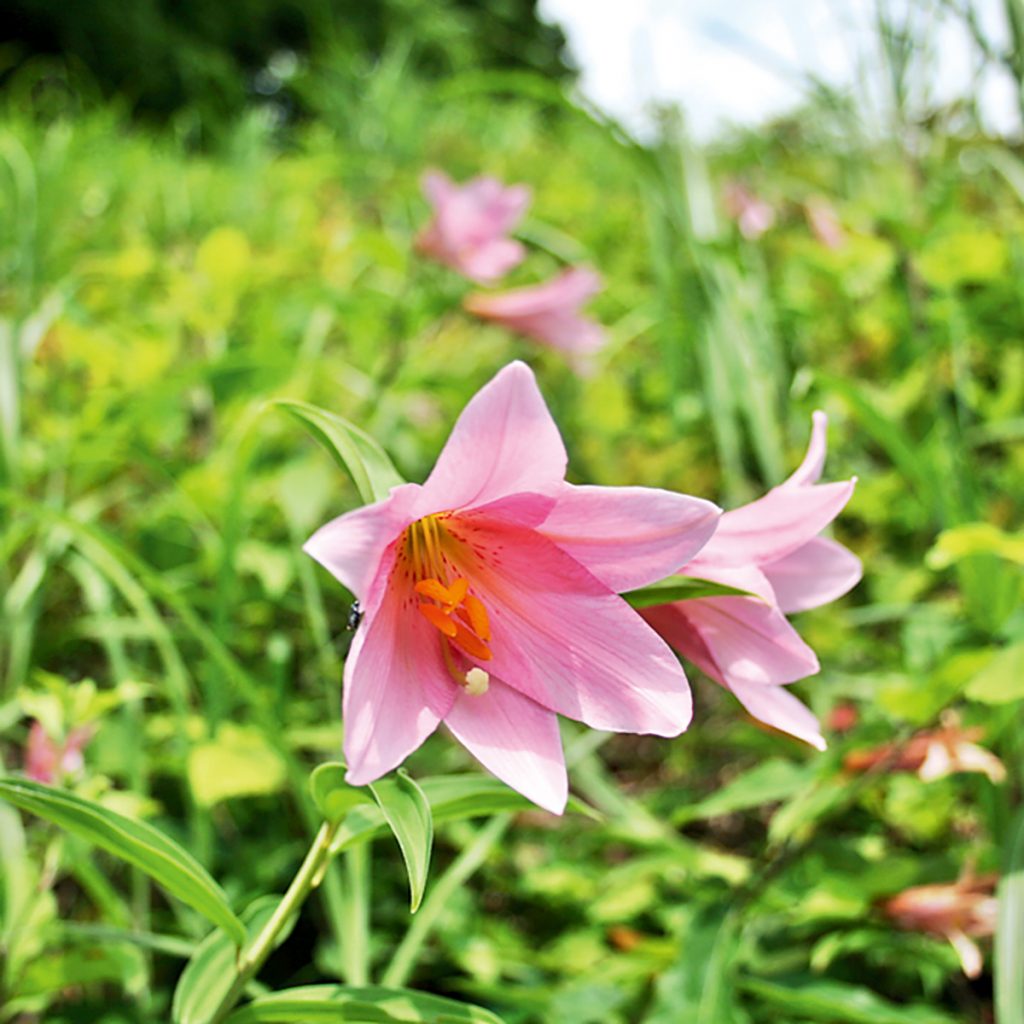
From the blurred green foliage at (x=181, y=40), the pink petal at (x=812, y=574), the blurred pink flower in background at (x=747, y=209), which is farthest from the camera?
the blurred green foliage at (x=181, y=40)

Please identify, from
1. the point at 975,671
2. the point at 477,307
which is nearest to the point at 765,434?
the point at 975,671

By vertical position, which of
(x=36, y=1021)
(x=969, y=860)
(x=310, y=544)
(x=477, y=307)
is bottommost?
(x=36, y=1021)

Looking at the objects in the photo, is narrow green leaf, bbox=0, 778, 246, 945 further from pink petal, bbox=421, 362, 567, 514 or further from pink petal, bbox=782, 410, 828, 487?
pink petal, bbox=782, 410, 828, 487

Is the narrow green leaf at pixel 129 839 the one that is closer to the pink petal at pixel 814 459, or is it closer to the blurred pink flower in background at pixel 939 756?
the pink petal at pixel 814 459

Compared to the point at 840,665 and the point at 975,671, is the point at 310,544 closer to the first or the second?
the point at 975,671

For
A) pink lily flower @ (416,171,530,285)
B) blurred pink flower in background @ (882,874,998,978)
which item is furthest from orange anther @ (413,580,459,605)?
pink lily flower @ (416,171,530,285)

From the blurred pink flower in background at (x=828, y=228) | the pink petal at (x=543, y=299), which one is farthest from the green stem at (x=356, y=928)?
the blurred pink flower in background at (x=828, y=228)
